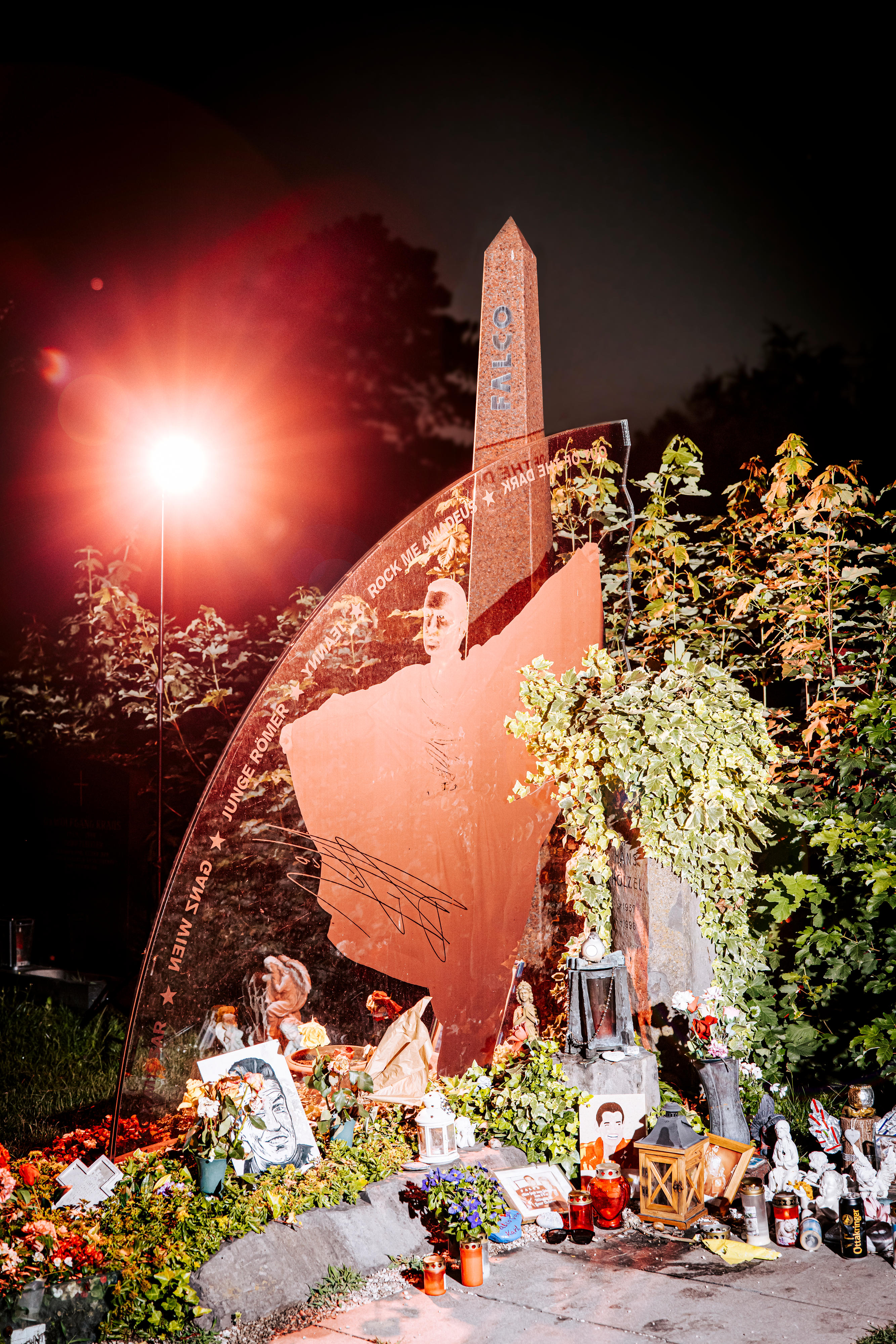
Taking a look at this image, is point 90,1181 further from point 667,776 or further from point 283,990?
point 667,776

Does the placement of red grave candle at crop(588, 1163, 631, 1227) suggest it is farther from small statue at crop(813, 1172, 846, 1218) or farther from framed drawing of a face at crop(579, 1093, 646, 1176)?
small statue at crop(813, 1172, 846, 1218)

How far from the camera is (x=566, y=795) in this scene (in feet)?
20.7

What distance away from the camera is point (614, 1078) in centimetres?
552

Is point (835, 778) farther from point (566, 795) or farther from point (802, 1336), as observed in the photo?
point (802, 1336)

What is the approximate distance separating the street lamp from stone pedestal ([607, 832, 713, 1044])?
2.85 meters

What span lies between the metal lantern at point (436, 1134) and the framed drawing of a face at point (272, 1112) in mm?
547

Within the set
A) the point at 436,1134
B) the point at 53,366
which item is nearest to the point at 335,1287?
the point at 436,1134

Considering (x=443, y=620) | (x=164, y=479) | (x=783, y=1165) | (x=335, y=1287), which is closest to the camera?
(x=335, y=1287)

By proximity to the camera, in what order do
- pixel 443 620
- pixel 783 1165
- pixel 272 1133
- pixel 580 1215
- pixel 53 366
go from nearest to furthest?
pixel 272 1133
pixel 580 1215
pixel 783 1165
pixel 443 620
pixel 53 366

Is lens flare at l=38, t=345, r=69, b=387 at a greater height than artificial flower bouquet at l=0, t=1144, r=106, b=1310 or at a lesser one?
greater

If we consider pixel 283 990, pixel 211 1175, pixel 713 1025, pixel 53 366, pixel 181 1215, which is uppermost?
pixel 53 366

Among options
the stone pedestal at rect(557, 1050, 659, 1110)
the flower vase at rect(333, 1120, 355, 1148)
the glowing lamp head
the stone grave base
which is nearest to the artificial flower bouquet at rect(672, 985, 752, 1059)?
the stone pedestal at rect(557, 1050, 659, 1110)

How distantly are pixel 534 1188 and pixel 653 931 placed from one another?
5.65 ft

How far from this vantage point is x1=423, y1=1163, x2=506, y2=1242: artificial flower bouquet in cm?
460
